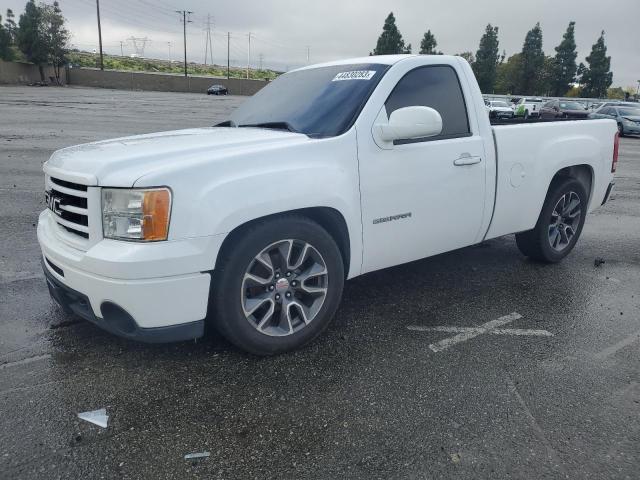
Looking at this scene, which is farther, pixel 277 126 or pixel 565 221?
pixel 565 221

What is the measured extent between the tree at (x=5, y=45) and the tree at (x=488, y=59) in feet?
195

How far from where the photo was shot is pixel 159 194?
275cm

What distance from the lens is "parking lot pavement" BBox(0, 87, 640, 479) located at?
2.43 metres

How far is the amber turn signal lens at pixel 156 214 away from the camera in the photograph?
2.74 m

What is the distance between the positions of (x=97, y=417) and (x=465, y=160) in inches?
120

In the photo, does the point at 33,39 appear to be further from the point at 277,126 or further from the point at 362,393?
the point at 362,393

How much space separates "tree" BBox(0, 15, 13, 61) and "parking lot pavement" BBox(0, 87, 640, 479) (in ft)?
243

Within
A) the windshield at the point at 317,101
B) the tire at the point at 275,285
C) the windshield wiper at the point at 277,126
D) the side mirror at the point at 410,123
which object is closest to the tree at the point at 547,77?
the windshield at the point at 317,101

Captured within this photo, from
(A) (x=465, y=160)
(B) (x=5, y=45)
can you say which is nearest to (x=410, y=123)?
(A) (x=465, y=160)

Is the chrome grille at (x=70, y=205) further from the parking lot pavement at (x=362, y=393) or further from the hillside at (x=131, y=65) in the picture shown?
the hillside at (x=131, y=65)

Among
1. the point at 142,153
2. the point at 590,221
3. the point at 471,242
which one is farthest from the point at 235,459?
the point at 590,221

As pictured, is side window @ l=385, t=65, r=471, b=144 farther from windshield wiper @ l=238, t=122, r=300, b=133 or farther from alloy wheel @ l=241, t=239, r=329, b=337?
alloy wheel @ l=241, t=239, r=329, b=337

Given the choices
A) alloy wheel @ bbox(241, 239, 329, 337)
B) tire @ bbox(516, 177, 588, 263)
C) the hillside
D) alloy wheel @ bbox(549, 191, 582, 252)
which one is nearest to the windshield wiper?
alloy wheel @ bbox(241, 239, 329, 337)

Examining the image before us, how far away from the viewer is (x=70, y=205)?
122 inches
